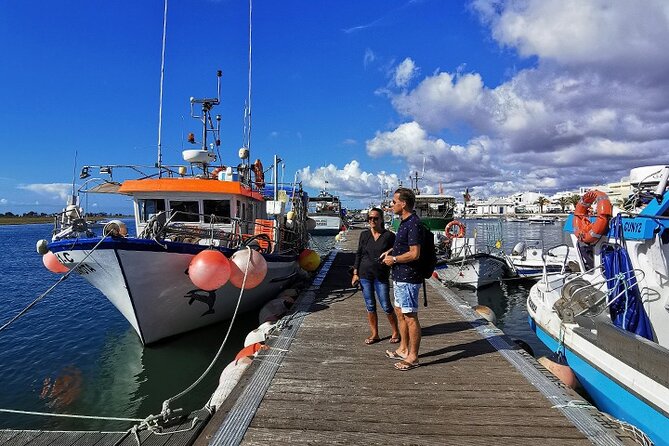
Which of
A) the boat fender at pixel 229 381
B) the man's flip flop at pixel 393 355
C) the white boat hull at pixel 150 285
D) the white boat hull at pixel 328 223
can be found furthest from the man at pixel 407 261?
the white boat hull at pixel 328 223

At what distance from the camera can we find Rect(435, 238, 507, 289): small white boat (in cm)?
1644

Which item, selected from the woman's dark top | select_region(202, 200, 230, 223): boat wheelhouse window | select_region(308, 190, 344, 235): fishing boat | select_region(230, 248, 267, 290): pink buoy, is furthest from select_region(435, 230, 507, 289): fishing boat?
select_region(308, 190, 344, 235): fishing boat

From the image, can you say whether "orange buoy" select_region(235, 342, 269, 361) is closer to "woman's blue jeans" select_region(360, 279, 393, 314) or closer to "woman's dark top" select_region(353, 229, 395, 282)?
"woman's blue jeans" select_region(360, 279, 393, 314)

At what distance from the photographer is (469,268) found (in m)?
16.5

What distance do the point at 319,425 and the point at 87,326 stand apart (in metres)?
10.9

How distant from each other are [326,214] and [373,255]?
4283 centimetres

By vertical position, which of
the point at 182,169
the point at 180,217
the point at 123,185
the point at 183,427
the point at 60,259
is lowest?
the point at 183,427

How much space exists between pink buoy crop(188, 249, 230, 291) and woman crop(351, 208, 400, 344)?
252 cm

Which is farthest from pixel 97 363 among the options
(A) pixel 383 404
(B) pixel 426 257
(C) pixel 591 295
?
(C) pixel 591 295

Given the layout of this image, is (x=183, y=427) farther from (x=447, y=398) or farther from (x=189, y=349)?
(x=189, y=349)

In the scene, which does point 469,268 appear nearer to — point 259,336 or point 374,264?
point 259,336

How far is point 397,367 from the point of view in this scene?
4742 millimetres

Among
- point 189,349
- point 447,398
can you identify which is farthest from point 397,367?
point 189,349

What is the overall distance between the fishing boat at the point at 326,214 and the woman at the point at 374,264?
3531 centimetres
